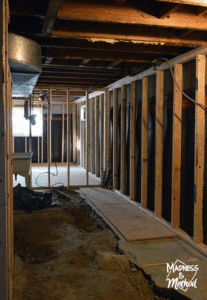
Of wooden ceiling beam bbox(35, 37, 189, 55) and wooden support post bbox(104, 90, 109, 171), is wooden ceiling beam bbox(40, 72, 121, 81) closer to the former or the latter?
wooden support post bbox(104, 90, 109, 171)

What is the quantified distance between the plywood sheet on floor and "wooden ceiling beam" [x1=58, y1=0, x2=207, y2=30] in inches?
90.4

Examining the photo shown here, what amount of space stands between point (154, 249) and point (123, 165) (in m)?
2.49

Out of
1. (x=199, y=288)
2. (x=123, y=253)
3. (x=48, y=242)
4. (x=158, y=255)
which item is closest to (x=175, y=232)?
(x=158, y=255)

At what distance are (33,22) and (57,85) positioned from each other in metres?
3.29

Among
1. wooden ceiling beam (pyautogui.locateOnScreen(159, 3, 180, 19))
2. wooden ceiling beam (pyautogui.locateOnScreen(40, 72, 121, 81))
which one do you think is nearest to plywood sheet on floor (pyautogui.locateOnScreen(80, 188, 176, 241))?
wooden ceiling beam (pyautogui.locateOnScreen(40, 72, 121, 81))

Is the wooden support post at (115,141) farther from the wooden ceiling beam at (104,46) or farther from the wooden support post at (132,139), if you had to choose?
the wooden ceiling beam at (104,46)

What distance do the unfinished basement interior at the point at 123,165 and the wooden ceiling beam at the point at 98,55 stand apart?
0.04 ft

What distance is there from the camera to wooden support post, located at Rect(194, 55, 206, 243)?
300 centimetres

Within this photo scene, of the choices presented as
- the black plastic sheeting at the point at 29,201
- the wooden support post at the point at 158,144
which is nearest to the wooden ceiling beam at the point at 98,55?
the wooden support post at the point at 158,144

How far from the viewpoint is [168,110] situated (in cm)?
373

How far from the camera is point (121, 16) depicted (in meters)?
2.54

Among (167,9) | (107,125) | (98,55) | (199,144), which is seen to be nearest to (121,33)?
(167,9)

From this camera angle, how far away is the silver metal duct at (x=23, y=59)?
2.46 metres

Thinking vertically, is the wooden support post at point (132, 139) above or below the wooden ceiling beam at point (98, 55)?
below
